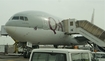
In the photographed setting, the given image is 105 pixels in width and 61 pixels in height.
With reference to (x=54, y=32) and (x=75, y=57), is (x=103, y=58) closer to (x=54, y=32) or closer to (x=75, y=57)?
(x=75, y=57)

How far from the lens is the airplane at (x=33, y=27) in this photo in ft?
73.5

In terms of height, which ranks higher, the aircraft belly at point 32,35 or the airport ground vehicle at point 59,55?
the aircraft belly at point 32,35

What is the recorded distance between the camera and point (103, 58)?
1261 centimetres

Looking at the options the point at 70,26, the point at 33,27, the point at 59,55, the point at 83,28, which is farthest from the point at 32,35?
the point at 59,55

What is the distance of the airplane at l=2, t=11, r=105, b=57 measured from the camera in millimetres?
22398

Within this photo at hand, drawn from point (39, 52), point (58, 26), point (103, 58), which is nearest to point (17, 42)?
point (58, 26)

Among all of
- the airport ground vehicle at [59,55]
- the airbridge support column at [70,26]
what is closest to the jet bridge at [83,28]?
the airbridge support column at [70,26]

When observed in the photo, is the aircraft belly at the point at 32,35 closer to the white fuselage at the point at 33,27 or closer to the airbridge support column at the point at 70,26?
the white fuselage at the point at 33,27

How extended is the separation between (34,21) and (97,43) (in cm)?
800

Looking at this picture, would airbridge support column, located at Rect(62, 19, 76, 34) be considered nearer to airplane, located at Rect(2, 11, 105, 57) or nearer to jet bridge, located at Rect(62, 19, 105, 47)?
jet bridge, located at Rect(62, 19, 105, 47)

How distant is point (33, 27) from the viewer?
23.0m

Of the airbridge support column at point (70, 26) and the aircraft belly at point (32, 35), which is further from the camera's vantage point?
the airbridge support column at point (70, 26)

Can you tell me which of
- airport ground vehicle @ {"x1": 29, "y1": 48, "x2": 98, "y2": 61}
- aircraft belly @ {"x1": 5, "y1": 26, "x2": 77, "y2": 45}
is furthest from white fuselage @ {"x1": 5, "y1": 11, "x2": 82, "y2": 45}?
airport ground vehicle @ {"x1": 29, "y1": 48, "x2": 98, "y2": 61}

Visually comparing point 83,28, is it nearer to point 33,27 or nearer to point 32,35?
point 33,27
